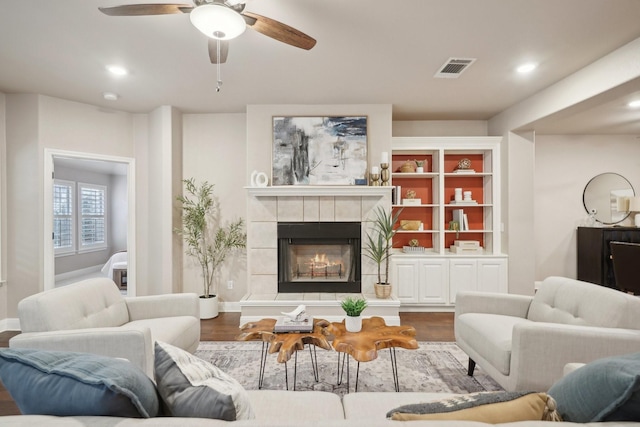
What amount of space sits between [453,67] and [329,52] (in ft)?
3.87

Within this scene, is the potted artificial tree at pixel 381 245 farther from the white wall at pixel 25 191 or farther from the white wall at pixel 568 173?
the white wall at pixel 25 191

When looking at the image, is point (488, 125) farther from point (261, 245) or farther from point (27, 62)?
point (27, 62)

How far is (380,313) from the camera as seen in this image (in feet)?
12.9

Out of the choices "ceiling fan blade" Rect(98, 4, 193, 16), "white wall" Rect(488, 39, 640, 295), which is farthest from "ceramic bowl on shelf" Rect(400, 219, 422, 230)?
"ceiling fan blade" Rect(98, 4, 193, 16)

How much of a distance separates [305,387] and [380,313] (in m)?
1.67

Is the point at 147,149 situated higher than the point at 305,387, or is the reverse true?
the point at 147,149

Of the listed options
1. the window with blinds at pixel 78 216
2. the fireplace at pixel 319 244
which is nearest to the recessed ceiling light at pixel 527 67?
the fireplace at pixel 319 244

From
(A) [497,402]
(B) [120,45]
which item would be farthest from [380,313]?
(B) [120,45]

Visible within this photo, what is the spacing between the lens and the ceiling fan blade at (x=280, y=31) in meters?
1.96

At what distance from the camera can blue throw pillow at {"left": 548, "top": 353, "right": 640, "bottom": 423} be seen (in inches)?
32.5

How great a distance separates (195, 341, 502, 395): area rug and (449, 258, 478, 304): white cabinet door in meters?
1.23

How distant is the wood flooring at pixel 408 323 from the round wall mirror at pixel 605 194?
10.9 feet

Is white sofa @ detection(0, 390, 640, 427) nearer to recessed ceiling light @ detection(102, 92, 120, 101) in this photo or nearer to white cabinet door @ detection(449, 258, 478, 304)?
white cabinet door @ detection(449, 258, 478, 304)

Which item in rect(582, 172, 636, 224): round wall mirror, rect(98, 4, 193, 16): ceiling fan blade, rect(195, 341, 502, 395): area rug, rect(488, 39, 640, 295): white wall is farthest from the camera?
rect(582, 172, 636, 224): round wall mirror
